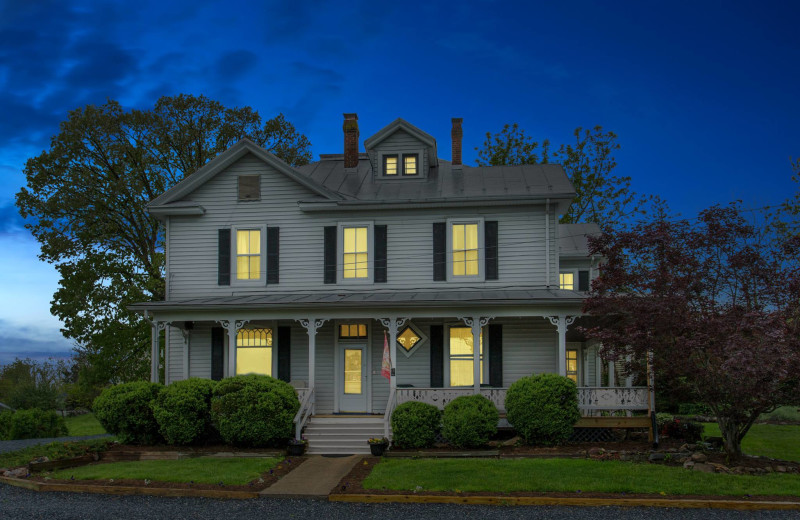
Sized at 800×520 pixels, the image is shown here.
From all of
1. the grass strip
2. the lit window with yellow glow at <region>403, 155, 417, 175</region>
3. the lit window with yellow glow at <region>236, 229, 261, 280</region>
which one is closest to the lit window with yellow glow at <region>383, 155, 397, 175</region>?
the lit window with yellow glow at <region>403, 155, 417, 175</region>

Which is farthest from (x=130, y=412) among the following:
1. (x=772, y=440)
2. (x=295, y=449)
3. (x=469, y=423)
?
(x=772, y=440)

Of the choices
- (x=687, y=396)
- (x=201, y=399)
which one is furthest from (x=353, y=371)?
(x=687, y=396)

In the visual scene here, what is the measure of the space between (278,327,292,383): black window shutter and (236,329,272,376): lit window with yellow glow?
0.33 metres

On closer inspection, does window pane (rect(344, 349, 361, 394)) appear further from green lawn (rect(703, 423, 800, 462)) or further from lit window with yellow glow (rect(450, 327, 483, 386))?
green lawn (rect(703, 423, 800, 462))

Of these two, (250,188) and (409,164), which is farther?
(409,164)

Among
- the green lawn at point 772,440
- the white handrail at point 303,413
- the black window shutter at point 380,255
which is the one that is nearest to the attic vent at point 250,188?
the black window shutter at point 380,255

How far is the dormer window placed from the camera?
22.8m

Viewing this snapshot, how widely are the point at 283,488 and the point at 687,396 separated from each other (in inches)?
335

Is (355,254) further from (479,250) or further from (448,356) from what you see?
(448,356)

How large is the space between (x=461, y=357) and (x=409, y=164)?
6510mm

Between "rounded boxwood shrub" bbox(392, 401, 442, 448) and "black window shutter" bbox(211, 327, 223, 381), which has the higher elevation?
"black window shutter" bbox(211, 327, 223, 381)

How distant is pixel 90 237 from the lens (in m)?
29.2

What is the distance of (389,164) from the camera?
22906 millimetres

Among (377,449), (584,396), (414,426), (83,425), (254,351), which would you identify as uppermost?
(254,351)
